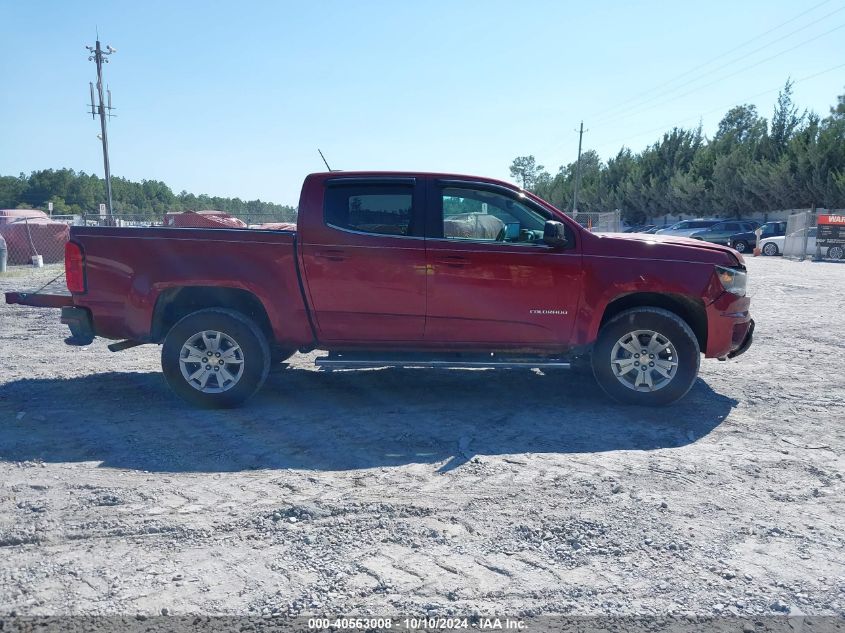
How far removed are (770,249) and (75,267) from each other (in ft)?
105

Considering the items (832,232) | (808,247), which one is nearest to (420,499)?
(832,232)

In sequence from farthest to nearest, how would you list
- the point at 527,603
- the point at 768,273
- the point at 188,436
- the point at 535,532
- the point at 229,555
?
the point at 768,273 < the point at 188,436 < the point at 535,532 < the point at 229,555 < the point at 527,603

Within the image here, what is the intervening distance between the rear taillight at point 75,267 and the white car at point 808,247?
29175mm

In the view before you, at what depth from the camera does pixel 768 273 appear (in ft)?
66.5

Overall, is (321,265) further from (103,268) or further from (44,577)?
(44,577)

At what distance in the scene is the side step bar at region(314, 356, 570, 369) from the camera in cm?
566

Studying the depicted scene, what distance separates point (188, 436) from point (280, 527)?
181cm

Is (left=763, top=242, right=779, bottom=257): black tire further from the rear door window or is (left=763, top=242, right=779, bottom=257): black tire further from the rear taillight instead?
the rear taillight

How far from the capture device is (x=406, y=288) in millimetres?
5680

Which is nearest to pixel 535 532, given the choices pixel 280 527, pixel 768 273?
pixel 280 527

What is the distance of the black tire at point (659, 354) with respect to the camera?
225 inches

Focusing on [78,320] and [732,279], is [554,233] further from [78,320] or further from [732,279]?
[78,320]

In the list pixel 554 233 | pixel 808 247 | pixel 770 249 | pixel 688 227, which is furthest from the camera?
pixel 688 227

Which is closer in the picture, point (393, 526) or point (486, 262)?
point (393, 526)
